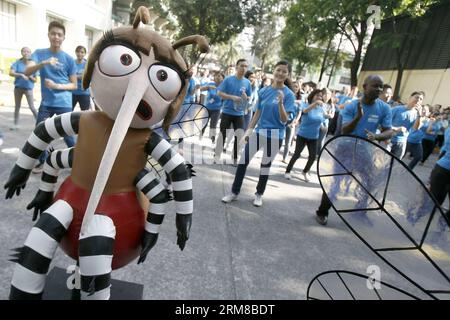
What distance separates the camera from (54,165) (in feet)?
5.29

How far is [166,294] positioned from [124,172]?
1.02m

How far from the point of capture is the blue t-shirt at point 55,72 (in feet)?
11.4

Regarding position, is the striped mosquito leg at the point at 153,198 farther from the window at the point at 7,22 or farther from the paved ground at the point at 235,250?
the window at the point at 7,22

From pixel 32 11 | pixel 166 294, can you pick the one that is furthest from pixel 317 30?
pixel 166 294

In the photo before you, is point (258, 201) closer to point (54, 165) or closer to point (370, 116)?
point (370, 116)

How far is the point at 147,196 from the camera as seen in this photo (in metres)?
1.54

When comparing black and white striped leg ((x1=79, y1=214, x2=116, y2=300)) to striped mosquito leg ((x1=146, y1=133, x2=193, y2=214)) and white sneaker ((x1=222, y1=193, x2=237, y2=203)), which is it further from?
white sneaker ((x1=222, y1=193, x2=237, y2=203))

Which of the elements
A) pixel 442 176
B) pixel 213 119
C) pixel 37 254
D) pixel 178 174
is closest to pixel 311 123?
pixel 442 176

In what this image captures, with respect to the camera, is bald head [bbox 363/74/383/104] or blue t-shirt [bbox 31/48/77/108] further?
blue t-shirt [bbox 31/48/77/108]

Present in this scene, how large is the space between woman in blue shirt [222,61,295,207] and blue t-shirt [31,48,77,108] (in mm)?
2185

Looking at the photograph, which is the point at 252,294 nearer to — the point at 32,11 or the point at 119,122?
the point at 119,122

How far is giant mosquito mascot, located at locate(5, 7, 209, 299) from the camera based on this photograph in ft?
4.31

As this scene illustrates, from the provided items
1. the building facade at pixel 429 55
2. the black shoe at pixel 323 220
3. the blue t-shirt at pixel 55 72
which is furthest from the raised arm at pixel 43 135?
the building facade at pixel 429 55

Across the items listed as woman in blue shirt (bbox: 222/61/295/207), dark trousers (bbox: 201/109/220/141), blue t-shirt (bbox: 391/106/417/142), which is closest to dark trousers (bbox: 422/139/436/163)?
blue t-shirt (bbox: 391/106/417/142)
